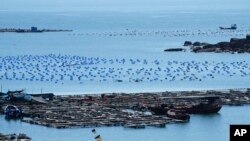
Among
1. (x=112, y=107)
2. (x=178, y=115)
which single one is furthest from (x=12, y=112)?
(x=178, y=115)

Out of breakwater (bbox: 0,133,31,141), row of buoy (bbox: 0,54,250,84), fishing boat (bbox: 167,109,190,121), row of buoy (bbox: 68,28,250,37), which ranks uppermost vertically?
row of buoy (bbox: 68,28,250,37)

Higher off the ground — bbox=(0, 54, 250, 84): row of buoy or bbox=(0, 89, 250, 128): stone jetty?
bbox=(0, 54, 250, 84): row of buoy

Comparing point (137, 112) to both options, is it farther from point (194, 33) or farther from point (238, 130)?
point (194, 33)

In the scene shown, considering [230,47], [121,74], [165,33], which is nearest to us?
[121,74]

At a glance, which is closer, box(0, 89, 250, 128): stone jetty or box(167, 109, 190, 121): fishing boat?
box(0, 89, 250, 128): stone jetty

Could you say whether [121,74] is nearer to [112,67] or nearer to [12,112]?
[112,67]

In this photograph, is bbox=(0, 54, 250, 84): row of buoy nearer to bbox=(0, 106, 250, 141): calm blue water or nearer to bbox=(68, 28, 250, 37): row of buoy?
bbox=(0, 106, 250, 141): calm blue water

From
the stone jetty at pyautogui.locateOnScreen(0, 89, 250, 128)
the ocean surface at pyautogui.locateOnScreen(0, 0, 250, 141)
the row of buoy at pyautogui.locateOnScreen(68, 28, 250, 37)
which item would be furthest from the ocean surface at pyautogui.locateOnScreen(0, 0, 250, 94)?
the row of buoy at pyautogui.locateOnScreen(68, 28, 250, 37)
